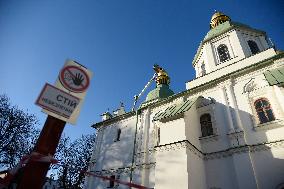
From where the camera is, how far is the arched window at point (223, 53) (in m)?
17.9

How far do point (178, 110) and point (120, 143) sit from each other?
24.5ft

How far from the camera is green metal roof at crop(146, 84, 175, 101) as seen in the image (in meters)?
23.9

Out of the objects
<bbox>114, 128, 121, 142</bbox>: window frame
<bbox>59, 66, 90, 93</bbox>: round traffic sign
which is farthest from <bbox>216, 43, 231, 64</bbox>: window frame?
<bbox>59, 66, 90, 93</bbox>: round traffic sign

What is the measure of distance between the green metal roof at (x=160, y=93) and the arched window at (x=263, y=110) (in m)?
11.6

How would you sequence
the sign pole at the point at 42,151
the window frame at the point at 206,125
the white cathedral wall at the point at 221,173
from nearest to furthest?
the sign pole at the point at 42,151 → the white cathedral wall at the point at 221,173 → the window frame at the point at 206,125

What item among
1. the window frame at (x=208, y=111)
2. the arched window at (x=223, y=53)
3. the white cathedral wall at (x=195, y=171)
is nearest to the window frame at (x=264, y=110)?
the window frame at (x=208, y=111)

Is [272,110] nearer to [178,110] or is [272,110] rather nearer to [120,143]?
[178,110]

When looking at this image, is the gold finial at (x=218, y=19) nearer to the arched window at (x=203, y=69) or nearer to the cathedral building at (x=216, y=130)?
the cathedral building at (x=216, y=130)

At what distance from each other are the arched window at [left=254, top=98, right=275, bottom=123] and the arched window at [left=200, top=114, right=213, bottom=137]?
2.99 meters

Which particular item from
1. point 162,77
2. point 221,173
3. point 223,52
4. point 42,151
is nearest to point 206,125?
point 221,173

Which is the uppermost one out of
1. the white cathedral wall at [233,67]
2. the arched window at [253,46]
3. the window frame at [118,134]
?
the arched window at [253,46]

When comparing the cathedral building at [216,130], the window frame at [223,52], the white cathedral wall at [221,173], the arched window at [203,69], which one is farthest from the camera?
the arched window at [203,69]

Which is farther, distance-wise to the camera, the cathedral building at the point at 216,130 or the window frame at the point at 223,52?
the window frame at the point at 223,52

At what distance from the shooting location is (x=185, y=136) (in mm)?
12297
